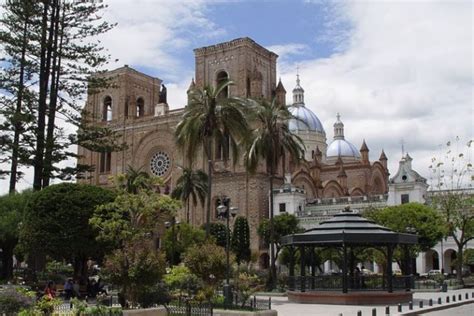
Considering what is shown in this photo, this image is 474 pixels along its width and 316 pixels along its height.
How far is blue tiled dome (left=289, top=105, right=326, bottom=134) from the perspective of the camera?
252 ft

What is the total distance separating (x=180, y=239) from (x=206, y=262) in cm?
2833

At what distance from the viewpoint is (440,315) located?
20484 mm

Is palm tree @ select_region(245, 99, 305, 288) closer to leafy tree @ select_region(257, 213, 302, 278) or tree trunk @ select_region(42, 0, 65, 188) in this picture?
tree trunk @ select_region(42, 0, 65, 188)

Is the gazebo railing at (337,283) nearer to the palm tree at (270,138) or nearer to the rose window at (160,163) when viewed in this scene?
the palm tree at (270,138)

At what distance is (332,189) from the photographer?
215 feet

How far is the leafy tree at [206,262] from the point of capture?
20.0 metres

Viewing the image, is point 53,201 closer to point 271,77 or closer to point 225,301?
point 225,301

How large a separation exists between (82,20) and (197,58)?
3071 cm

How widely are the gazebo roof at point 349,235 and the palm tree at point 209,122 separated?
5.46m

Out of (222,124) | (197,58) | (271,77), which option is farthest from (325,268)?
(222,124)

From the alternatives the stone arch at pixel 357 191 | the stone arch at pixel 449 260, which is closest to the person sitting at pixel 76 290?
the stone arch at pixel 449 260

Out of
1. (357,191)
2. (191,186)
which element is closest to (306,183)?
(357,191)

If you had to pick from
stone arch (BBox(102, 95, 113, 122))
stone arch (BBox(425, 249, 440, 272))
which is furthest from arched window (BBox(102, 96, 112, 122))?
stone arch (BBox(425, 249, 440, 272))

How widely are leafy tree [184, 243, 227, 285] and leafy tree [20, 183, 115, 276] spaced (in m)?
9.51
